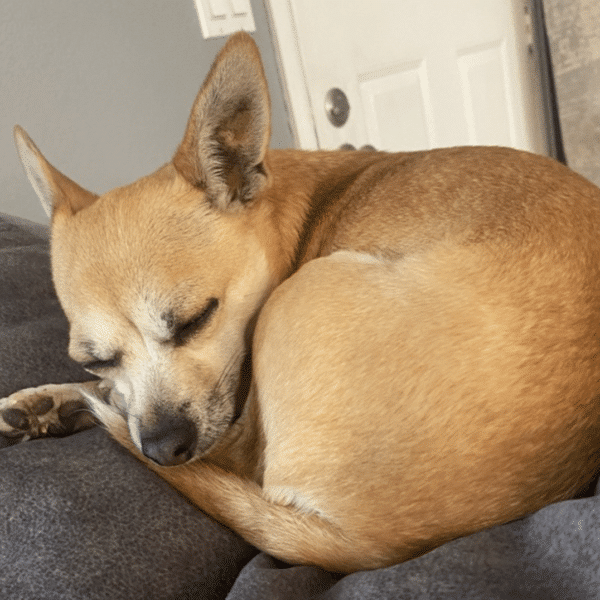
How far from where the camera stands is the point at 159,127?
246cm

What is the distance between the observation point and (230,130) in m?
1.21

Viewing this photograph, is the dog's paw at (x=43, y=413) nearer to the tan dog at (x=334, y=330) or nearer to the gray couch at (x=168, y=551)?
the tan dog at (x=334, y=330)

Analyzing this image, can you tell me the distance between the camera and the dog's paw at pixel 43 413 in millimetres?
1127

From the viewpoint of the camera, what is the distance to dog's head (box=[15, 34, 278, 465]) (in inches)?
45.1

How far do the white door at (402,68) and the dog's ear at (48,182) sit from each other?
4.56 ft

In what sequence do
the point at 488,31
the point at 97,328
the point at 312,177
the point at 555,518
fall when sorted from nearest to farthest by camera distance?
the point at 555,518 → the point at 97,328 → the point at 312,177 → the point at 488,31

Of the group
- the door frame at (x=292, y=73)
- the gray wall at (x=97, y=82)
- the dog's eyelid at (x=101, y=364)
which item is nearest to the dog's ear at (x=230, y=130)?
the dog's eyelid at (x=101, y=364)

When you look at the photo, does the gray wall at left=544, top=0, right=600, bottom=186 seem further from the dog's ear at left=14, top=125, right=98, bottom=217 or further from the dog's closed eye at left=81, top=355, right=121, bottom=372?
the dog's closed eye at left=81, top=355, right=121, bottom=372

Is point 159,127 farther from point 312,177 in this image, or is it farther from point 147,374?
point 147,374

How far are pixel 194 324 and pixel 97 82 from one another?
4.72 ft

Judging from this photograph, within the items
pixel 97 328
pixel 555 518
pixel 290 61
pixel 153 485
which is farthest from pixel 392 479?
pixel 290 61

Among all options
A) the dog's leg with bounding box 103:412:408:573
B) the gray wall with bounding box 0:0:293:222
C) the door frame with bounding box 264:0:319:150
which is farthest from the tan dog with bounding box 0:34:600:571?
the door frame with bounding box 264:0:319:150

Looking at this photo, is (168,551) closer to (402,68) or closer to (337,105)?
(337,105)

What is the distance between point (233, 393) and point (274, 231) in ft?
1.13
